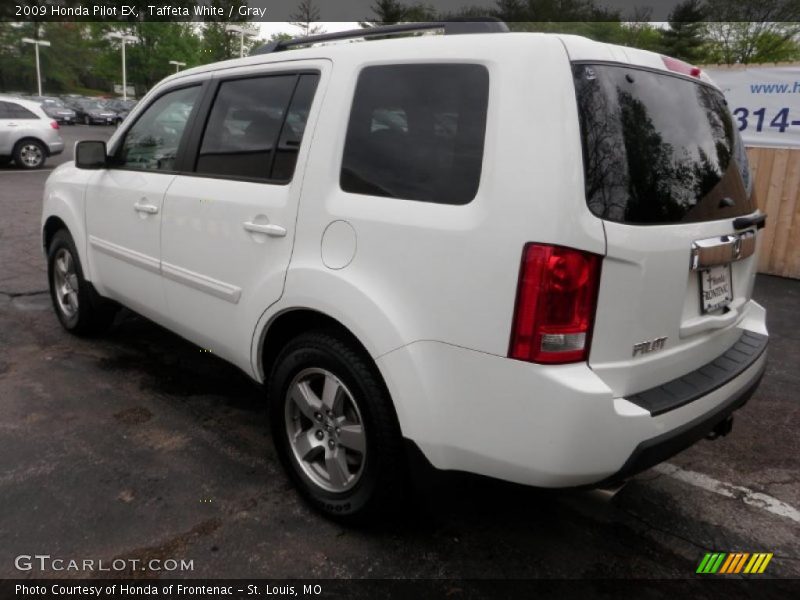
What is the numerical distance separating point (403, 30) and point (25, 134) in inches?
649

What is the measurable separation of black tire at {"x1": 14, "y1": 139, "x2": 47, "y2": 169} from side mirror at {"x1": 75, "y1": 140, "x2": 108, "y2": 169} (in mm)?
14339

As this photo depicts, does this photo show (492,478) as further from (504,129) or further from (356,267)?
(504,129)

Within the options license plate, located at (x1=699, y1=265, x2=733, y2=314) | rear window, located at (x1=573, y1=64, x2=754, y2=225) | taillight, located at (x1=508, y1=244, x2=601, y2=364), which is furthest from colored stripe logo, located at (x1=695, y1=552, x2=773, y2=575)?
rear window, located at (x1=573, y1=64, x2=754, y2=225)

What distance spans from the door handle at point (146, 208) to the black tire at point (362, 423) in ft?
4.17

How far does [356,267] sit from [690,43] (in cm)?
3936

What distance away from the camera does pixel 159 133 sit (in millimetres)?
3703

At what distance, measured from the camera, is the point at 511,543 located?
2580 millimetres

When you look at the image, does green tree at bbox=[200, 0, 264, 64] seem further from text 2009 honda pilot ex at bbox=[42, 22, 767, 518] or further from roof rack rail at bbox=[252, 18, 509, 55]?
text 2009 honda pilot ex at bbox=[42, 22, 767, 518]

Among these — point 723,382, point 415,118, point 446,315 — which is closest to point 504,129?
point 415,118

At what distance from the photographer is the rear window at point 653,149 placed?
1.96 meters

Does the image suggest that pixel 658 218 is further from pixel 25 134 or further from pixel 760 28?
pixel 760 28

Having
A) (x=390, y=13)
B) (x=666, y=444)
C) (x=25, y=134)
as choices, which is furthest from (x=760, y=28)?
(x=666, y=444)

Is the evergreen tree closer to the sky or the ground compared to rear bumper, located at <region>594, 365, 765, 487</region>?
closer to the sky

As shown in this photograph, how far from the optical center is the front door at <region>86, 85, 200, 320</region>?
11.4 feet
